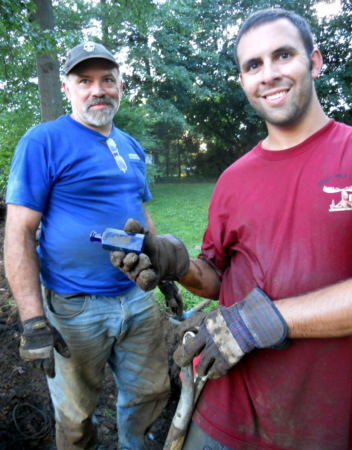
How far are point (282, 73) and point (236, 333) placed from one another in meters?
1.06

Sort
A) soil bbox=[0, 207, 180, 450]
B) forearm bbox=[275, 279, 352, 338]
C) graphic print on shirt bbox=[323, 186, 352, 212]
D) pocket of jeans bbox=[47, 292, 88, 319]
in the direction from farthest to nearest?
soil bbox=[0, 207, 180, 450] < pocket of jeans bbox=[47, 292, 88, 319] < graphic print on shirt bbox=[323, 186, 352, 212] < forearm bbox=[275, 279, 352, 338]

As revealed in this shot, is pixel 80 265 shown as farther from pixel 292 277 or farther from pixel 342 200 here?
pixel 342 200

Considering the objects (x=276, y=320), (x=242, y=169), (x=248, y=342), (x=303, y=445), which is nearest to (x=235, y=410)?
(x=303, y=445)

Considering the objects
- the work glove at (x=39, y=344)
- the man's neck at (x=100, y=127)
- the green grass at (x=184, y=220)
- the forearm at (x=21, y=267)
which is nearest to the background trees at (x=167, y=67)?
the green grass at (x=184, y=220)

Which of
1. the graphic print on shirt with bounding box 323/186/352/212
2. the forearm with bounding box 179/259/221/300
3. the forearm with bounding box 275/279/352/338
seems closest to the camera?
the forearm with bounding box 275/279/352/338

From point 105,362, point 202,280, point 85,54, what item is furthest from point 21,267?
point 85,54

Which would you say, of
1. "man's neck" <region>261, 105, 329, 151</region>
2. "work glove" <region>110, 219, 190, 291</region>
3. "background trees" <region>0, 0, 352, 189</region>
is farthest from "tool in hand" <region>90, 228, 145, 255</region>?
"background trees" <region>0, 0, 352, 189</region>

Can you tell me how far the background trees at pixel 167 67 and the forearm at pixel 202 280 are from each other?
4.61 metres

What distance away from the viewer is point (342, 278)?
1312 mm

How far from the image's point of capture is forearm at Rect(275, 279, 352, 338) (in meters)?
1.19

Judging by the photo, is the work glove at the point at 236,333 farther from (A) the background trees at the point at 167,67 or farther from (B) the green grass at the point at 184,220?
(A) the background trees at the point at 167,67

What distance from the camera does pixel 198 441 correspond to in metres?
1.57

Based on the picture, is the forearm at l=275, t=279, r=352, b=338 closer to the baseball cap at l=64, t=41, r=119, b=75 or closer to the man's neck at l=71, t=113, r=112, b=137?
the man's neck at l=71, t=113, r=112, b=137

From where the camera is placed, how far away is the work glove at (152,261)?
148 cm
